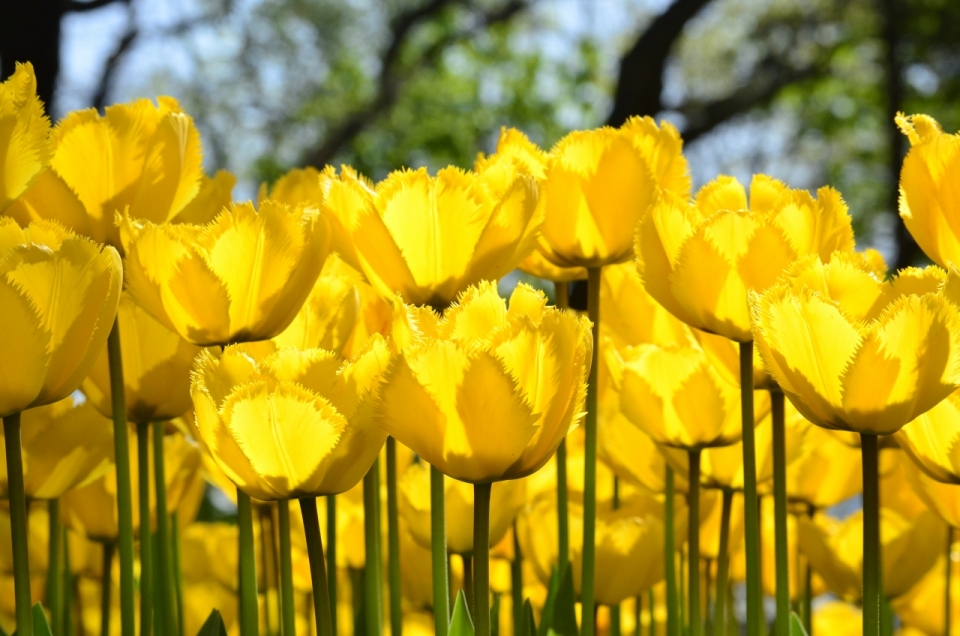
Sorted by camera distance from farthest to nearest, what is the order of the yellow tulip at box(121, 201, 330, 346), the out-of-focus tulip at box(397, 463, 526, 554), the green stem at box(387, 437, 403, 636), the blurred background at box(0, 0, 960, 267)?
1. the blurred background at box(0, 0, 960, 267)
2. the out-of-focus tulip at box(397, 463, 526, 554)
3. the green stem at box(387, 437, 403, 636)
4. the yellow tulip at box(121, 201, 330, 346)

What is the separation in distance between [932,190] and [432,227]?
25cm

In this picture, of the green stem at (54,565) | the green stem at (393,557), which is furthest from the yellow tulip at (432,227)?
the green stem at (54,565)

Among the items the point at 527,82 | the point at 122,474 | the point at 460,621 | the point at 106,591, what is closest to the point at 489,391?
the point at 460,621

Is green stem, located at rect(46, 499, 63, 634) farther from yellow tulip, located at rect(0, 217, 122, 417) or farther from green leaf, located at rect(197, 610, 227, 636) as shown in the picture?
yellow tulip, located at rect(0, 217, 122, 417)

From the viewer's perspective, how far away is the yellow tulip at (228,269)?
51 cm

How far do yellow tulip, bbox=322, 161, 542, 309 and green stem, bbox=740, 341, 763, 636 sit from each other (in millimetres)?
130

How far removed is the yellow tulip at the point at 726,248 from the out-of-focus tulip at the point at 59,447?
Result: 37 cm

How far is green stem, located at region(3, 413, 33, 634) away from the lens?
17.3 inches

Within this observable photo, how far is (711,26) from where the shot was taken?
13.5 meters

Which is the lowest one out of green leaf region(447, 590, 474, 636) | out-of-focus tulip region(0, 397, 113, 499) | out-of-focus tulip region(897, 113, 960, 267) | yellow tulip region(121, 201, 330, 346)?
green leaf region(447, 590, 474, 636)

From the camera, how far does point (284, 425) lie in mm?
433

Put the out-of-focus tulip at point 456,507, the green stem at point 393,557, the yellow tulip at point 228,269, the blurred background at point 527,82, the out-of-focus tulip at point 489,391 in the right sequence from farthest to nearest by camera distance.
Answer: the blurred background at point 527,82, the out-of-focus tulip at point 456,507, the green stem at point 393,557, the yellow tulip at point 228,269, the out-of-focus tulip at point 489,391

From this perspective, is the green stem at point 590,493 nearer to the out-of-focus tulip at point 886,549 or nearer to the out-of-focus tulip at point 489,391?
the out-of-focus tulip at point 489,391

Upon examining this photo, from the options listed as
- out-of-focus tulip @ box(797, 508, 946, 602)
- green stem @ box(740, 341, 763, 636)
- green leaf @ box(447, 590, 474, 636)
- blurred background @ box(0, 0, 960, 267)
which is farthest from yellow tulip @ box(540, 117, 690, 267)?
blurred background @ box(0, 0, 960, 267)
